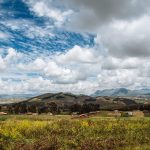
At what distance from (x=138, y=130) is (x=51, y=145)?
17339 mm

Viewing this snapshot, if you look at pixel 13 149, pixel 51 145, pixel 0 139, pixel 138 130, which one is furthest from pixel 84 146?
pixel 138 130

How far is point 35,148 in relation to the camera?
26828mm

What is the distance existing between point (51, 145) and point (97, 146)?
171 inches

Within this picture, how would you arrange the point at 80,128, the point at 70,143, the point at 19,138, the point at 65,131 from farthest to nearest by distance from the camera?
the point at 80,128, the point at 65,131, the point at 19,138, the point at 70,143

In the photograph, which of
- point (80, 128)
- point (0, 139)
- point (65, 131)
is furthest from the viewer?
point (80, 128)

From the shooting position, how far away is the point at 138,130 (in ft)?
135

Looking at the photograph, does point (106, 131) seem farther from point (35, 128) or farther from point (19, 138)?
point (19, 138)

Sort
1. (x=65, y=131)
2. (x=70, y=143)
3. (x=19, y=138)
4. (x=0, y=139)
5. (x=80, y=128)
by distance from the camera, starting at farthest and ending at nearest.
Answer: (x=80, y=128)
(x=65, y=131)
(x=19, y=138)
(x=0, y=139)
(x=70, y=143)

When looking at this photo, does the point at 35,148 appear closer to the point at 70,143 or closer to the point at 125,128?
the point at 70,143

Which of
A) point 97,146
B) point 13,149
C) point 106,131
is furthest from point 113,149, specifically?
point 106,131

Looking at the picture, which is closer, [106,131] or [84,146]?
[84,146]

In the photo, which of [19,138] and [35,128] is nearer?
[19,138]

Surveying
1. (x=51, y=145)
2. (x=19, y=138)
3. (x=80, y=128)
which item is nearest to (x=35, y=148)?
(x=51, y=145)

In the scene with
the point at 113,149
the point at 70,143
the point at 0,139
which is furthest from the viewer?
the point at 0,139
